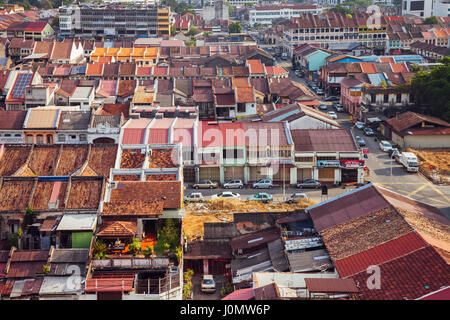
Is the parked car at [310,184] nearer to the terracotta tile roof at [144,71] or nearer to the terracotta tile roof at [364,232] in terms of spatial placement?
the terracotta tile roof at [364,232]

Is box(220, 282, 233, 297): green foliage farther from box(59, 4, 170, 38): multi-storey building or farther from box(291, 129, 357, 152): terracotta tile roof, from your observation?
box(59, 4, 170, 38): multi-storey building

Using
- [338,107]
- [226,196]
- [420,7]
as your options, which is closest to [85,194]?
[226,196]

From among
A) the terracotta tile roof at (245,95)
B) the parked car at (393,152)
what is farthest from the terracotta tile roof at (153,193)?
the terracotta tile roof at (245,95)

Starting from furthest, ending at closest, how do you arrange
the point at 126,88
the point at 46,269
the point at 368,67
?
the point at 368,67 → the point at 126,88 → the point at 46,269

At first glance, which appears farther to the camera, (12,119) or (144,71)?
(144,71)

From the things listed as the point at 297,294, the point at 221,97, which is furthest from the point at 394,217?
the point at 221,97

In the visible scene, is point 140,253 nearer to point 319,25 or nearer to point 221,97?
point 221,97

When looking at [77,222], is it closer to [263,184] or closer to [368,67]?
[263,184]

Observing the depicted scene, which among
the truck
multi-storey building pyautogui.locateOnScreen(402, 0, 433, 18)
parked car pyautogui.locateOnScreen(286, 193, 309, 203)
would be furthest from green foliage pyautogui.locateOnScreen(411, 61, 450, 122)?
multi-storey building pyautogui.locateOnScreen(402, 0, 433, 18)
